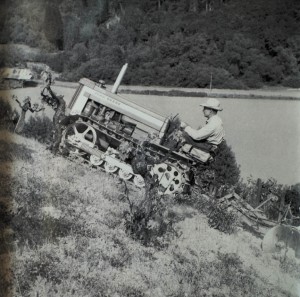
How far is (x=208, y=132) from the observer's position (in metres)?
4.13

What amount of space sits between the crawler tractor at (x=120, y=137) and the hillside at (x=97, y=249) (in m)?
0.38

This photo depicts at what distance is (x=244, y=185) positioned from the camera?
5.40 meters

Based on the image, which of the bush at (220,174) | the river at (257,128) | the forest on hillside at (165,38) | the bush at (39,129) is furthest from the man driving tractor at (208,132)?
the river at (257,128)

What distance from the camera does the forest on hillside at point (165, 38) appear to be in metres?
4.28

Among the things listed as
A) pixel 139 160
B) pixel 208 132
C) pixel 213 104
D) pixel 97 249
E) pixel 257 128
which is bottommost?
pixel 97 249

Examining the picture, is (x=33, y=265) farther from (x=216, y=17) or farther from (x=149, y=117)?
(x=216, y=17)

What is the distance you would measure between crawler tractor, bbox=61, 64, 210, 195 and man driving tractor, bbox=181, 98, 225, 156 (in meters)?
0.10

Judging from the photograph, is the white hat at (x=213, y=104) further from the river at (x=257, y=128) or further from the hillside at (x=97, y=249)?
the river at (x=257, y=128)

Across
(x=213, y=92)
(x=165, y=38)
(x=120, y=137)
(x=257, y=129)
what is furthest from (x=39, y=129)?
(x=213, y=92)

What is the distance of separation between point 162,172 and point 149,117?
59 centimetres

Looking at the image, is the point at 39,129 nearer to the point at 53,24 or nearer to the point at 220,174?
the point at 53,24

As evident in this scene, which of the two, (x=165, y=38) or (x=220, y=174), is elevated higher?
(x=165, y=38)

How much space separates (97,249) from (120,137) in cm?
178

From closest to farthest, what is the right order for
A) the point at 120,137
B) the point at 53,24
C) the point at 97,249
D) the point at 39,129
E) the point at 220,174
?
1. the point at 97,249
2. the point at 53,24
3. the point at 120,137
4. the point at 39,129
5. the point at 220,174
